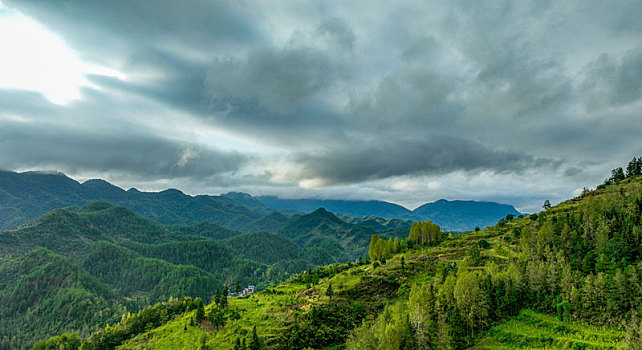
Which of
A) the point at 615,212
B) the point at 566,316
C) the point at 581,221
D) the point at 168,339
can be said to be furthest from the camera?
the point at 168,339

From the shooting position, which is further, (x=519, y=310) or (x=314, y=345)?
(x=314, y=345)

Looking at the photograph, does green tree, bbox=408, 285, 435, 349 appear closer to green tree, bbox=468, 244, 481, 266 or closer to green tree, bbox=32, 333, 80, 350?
green tree, bbox=468, 244, 481, 266

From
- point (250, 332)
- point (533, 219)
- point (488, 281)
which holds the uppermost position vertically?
point (533, 219)

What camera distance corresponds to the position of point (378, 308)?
12300cm

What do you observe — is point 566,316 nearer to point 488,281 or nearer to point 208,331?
point 488,281

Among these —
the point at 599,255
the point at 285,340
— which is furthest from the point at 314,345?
the point at 599,255

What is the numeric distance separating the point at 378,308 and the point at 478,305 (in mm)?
43668

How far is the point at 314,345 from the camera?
104688mm

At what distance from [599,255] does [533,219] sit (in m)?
103

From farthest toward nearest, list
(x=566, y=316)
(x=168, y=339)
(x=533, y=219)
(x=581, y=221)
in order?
(x=533, y=219), (x=168, y=339), (x=581, y=221), (x=566, y=316)

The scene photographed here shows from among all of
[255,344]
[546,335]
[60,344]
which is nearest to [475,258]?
[546,335]

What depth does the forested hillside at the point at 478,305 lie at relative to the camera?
264 feet

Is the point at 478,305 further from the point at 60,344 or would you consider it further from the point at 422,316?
the point at 60,344

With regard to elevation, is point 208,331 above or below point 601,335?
below
